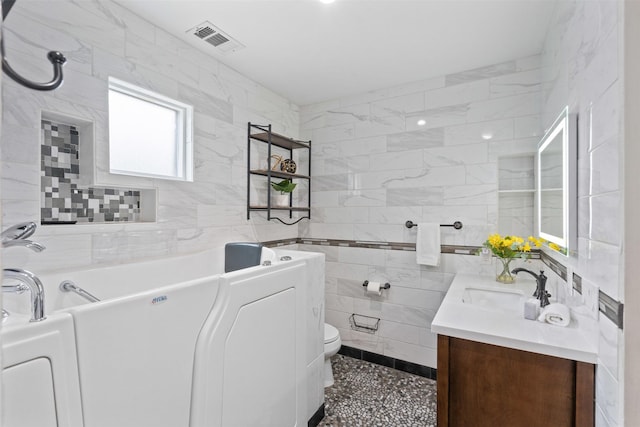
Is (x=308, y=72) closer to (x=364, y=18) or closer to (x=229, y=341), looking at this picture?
(x=364, y=18)

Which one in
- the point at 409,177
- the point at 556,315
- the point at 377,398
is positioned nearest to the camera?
the point at 556,315

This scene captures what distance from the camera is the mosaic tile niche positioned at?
164 cm

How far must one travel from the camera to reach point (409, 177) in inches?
108

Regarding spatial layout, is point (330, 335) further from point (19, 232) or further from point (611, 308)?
point (19, 232)

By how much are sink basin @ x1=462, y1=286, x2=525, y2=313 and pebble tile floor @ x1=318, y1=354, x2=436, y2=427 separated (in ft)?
2.64

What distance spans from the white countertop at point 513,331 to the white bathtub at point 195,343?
77cm

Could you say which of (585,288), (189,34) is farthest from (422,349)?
(189,34)

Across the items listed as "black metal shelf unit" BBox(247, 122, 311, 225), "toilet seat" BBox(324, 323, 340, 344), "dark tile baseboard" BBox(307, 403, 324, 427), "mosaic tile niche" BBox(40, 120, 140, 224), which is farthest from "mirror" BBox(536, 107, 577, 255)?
"mosaic tile niche" BBox(40, 120, 140, 224)

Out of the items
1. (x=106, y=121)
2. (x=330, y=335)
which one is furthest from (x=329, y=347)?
(x=106, y=121)

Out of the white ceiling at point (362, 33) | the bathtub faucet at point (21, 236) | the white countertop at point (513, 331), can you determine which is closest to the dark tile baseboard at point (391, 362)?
the white countertop at point (513, 331)

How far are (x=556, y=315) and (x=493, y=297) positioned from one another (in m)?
0.68

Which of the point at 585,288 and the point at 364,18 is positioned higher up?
the point at 364,18

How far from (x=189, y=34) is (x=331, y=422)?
8.58ft

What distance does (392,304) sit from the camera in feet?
9.24
